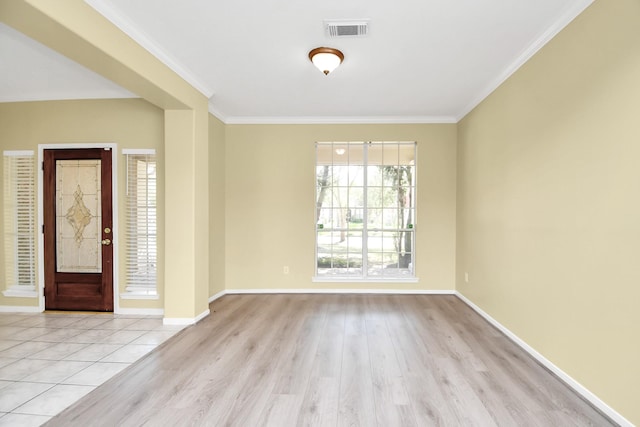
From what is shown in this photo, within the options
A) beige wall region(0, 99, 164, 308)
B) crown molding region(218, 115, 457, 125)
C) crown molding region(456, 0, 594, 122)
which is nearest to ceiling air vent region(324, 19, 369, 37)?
crown molding region(456, 0, 594, 122)

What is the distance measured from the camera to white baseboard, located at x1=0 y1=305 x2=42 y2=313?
4.25 metres

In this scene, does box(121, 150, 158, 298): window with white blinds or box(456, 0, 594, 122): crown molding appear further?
box(121, 150, 158, 298): window with white blinds

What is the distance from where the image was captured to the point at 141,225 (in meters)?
4.15

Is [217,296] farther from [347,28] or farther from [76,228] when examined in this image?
[347,28]

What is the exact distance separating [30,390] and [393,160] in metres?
5.01

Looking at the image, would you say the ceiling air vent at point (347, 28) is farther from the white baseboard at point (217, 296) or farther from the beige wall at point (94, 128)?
the white baseboard at point (217, 296)

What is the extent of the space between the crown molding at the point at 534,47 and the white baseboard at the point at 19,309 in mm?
6457

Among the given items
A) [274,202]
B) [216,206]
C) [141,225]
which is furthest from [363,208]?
[141,225]

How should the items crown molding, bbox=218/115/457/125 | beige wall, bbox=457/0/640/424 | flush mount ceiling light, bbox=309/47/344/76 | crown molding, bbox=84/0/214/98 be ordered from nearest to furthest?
1. beige wall, bbox=457/0/640/424
2. crown molding, bbox=84/0/214/98
3. flush mount ceiling light, bbox=309/47/344/76
4. crown molding, bbox=218/115/457/125

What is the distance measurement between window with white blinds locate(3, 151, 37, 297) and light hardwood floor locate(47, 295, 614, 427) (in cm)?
260

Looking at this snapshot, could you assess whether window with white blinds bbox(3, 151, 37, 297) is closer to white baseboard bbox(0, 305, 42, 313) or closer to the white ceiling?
white baseboard bbox(0, 305, 42, 313)

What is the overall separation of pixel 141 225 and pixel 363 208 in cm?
329

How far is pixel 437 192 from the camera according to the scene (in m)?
5.18

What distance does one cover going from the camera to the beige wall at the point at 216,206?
187 inches
